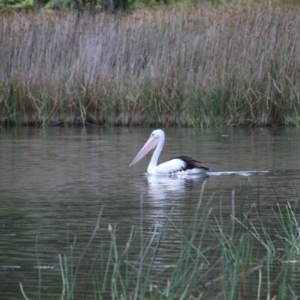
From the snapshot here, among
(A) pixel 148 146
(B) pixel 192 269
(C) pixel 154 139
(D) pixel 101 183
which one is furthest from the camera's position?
(C) pixel 154 139

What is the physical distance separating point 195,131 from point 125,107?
5.31ft

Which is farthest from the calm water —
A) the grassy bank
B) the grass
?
the grassy bank

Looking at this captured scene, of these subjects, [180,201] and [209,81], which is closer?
[180,201]

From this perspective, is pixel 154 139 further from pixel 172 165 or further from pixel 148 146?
pixel 172 165

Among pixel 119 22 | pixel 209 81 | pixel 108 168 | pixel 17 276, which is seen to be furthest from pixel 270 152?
pixel 17 276

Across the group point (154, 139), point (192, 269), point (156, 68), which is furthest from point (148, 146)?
point (192, 269)

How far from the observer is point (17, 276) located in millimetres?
5578

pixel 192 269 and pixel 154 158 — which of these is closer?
pixel 192 269

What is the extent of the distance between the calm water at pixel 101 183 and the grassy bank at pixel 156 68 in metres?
0.66

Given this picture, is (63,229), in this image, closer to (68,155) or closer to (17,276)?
(17,276)

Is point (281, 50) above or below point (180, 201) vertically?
above

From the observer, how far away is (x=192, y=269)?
5.45 meters

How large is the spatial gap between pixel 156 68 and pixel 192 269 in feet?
37.9

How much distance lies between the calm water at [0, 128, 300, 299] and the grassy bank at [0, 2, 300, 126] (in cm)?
66
